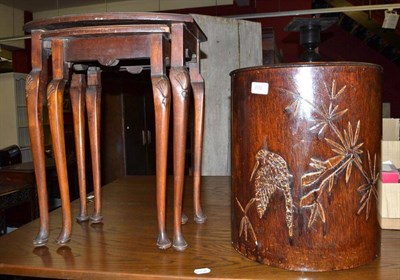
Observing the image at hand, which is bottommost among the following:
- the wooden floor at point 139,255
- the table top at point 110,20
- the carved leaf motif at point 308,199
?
the wooden floor at point 139,255

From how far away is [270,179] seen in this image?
2.40ft

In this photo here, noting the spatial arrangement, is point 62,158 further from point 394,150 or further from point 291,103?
point 394,150

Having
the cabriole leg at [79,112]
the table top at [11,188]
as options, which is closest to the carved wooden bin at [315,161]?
the cabriole leg at [79,112]

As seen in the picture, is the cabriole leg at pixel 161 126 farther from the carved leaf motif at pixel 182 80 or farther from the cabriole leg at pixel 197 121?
the cabriole leg at pixel 197 121

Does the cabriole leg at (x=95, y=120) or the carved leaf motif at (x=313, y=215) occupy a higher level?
the cabriole leg at (x=95, y=120)

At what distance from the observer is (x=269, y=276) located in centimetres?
70

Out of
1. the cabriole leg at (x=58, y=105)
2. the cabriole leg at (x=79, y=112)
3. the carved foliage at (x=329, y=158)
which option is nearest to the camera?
the carved foliage at (x=329, y=158)

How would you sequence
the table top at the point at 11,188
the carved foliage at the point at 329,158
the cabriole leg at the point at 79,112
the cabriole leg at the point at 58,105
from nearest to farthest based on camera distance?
the carved foliage at the point at 329,158
the cabriole leg at the point at 58,105
the cabriole leg at the point at 79,112
the table top at the point at 11,188

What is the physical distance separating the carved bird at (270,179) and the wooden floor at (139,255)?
0.12 m

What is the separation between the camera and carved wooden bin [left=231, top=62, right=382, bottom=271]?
0.70 metres

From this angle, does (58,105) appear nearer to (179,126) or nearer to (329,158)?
(179,126)

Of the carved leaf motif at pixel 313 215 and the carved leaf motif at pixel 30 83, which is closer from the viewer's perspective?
the carved leaf motif at pixel 313 215

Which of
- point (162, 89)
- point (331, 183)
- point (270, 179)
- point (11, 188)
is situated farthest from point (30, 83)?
point (11, 188)

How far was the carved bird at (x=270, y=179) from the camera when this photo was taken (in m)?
0.72
